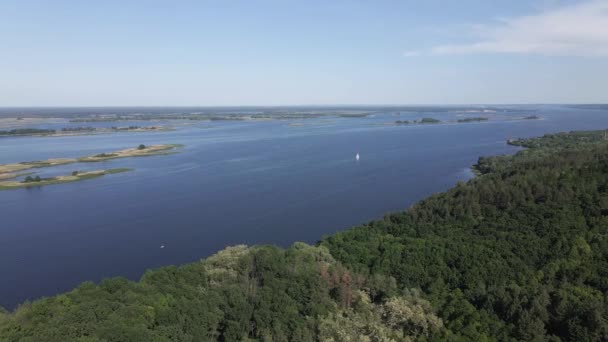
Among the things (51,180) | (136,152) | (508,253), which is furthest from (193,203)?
(136,152)

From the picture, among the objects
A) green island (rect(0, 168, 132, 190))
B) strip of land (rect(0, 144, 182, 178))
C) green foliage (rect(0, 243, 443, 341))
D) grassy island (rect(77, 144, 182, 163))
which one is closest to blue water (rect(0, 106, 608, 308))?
green island (rect(0, 168, 132, 190))

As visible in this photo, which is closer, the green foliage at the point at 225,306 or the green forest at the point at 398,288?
the green foliage at the point at 225,306

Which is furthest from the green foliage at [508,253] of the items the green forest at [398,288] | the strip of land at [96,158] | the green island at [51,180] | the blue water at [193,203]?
the strip of land at [96,158]

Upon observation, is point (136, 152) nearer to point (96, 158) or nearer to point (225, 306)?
point (96, 158)

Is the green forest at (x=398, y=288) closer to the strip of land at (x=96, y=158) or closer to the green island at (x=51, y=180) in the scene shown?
the green island at (x=51, y=180)

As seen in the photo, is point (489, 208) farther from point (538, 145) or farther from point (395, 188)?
point (538, 145)
